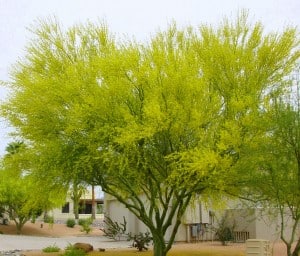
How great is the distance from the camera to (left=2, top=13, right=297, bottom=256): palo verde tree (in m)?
18.3

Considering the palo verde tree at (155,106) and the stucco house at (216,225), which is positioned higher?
the palo verde tree at (155,106)

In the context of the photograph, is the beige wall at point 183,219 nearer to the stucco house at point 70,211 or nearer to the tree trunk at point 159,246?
the tree trunk at point 159,246

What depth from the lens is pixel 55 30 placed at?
21.6 metres

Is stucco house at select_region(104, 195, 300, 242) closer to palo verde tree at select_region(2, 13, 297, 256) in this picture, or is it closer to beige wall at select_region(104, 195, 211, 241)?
beige wall at select_region(104, 195, 211, 241)

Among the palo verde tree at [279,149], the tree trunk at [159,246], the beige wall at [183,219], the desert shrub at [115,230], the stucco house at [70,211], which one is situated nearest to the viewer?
the palo verde tree at [279,149]

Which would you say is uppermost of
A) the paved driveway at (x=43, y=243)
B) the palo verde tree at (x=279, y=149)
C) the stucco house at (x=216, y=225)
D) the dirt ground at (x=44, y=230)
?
the palo verde tree at (x=279, y=149)

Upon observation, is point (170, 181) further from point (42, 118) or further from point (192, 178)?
point (42, 118)

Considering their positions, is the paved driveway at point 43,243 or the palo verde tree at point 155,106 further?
the paved driveway at point 43,243

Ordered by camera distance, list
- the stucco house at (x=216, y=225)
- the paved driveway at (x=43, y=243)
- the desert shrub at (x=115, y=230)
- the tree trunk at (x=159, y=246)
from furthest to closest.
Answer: the desert shrub at (x=115, y=230)
the paved driveway at (x=43, y=243)
the stucco house at (x=216, y=225)
the tree trunk at (x=159, y=246)

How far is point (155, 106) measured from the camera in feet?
58.4

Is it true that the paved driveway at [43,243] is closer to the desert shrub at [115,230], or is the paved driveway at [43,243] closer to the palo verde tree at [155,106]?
the desert shrub at [115,230]

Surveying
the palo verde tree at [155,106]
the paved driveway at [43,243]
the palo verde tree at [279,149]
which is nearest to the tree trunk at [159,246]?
the palo verde tree at [155,106]

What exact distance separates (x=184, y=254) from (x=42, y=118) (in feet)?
31.8

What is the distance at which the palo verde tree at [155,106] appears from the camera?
18.3 m
